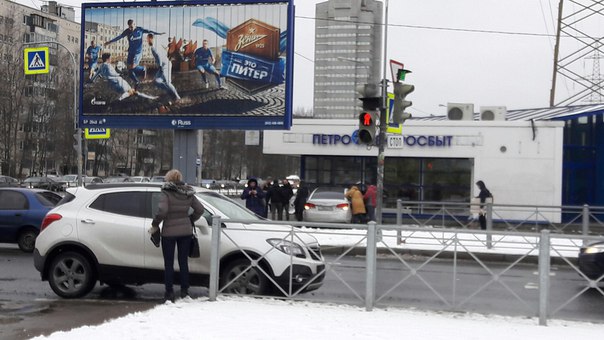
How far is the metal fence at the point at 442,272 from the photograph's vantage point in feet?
29.5

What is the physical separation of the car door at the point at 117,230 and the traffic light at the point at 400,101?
7935mm

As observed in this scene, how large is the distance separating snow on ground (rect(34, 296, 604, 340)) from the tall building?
3434 inches

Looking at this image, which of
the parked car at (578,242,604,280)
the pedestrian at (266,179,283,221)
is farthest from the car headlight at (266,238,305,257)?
the pedestrian at (266,179,283,221)

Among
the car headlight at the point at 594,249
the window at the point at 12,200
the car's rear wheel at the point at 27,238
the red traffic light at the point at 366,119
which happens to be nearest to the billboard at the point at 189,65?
the red traffic light at the point at 366,119

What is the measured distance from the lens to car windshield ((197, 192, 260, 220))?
1053 cm

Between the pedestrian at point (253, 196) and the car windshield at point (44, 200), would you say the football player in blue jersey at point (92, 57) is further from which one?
the car windshield at point (44, 200)

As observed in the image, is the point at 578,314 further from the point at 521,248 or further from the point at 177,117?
the point at 177,117

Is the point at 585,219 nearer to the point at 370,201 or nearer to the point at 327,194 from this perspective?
the point at 370,201

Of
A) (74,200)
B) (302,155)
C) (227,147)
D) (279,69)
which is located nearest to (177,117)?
(279,69)

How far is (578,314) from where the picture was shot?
29.5ft

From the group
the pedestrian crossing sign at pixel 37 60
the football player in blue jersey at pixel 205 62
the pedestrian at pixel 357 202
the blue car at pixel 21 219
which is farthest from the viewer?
the pedestrian crossing sign at pixel 37 60

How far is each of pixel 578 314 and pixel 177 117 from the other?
14958 millimetres

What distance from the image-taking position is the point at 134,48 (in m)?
21.9

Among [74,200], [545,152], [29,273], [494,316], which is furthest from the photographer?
[545,152]
